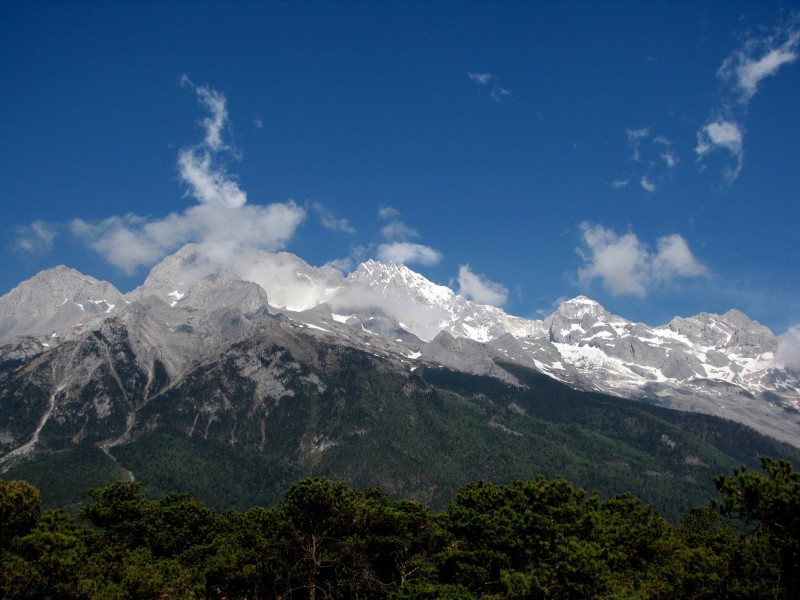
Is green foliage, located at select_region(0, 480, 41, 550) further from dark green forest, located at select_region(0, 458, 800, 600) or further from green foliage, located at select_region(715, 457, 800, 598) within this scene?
green foliage, located at select_region(715, 457, 800, 598)

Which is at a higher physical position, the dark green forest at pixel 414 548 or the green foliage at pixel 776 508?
the green foliage at pixel 776 508

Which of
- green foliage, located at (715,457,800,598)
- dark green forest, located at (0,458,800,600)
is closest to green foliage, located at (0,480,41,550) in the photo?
dark green forest, located at (0,458,800,600)

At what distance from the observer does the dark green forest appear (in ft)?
154

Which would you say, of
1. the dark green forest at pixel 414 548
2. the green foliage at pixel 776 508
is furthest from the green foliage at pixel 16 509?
the green foliage at pixel 776 508

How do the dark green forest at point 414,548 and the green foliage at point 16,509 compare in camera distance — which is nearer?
the dark green forest at point 414,548

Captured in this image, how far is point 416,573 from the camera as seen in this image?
73.9m

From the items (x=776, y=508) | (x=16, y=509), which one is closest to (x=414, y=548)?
(x=16, y=509)

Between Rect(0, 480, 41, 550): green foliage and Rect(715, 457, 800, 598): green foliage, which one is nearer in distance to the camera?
Rect(715, 457, 800, 598): green foliage

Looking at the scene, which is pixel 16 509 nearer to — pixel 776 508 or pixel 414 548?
pixel 414 548

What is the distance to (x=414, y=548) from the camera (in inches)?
3049

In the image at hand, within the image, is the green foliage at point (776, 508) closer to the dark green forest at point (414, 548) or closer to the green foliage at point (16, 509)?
the dark green forest at point (414, 548)

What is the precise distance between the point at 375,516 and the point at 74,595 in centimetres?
3472

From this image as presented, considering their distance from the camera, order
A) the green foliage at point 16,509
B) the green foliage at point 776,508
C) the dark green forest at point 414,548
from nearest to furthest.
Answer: the green foliage at point 776,508 < the dark green forest at point 414,548 < the green foliage at point 16,509

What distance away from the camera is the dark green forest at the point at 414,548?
46.8m
